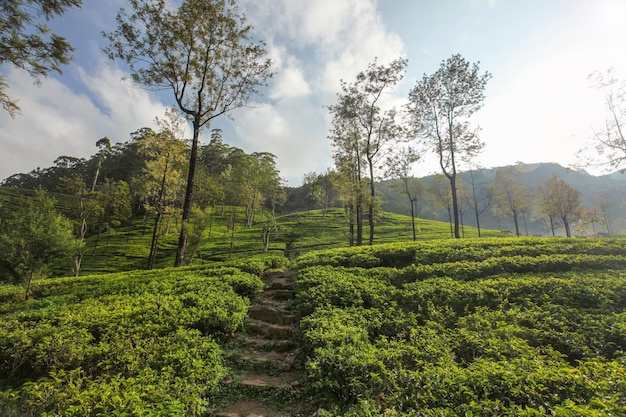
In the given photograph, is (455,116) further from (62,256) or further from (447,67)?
(62,256)

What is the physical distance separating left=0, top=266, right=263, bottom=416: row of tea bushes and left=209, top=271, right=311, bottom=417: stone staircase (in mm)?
411

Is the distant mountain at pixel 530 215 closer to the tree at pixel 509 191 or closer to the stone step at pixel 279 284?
the tree at pixel 509 191

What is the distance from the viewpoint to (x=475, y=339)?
5.41 m

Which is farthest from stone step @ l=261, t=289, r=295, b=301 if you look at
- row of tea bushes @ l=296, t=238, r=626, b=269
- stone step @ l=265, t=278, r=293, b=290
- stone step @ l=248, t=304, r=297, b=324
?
row of tea bushes @ l=296, t=238, r=626, b=269

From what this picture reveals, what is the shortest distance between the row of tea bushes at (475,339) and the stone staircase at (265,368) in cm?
70

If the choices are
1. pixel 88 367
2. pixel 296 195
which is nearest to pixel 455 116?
pixel 88 367

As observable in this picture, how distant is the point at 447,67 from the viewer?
83.6 feet

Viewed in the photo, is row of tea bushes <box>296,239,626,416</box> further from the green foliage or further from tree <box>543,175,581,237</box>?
tree <box>543,175,581,237</box>

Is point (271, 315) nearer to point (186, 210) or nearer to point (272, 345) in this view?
point (272, 345)

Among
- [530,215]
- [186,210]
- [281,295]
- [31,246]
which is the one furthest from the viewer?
[530,215]

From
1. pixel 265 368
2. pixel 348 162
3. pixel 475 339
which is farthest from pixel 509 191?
pixel 265 368

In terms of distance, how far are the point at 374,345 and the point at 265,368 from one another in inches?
102

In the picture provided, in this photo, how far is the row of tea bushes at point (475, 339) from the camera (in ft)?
12.2

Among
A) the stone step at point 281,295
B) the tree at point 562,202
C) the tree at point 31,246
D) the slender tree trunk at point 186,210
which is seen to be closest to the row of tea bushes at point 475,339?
the stone step at point 281,295
